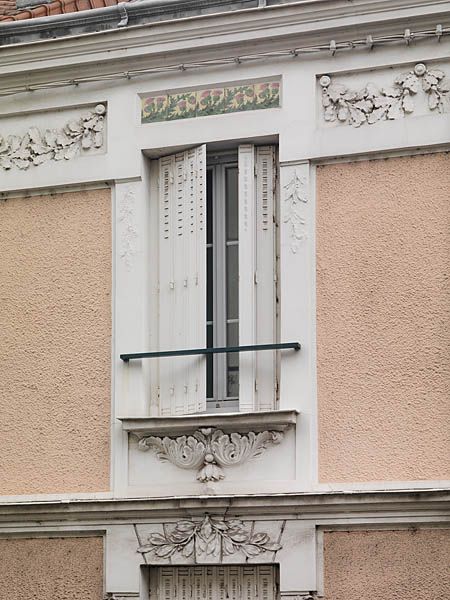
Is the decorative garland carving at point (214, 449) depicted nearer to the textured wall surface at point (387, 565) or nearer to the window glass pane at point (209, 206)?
the textured wall surface at point (387, 565)

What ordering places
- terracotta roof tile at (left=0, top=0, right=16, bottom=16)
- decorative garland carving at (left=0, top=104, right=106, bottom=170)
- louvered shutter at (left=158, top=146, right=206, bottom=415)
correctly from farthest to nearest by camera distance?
1. terracotta roof tile at (left=0, top=0, right=16, bottom=16)
2. decorative garland carving at (left=0, top=104, right=106, bottom=170)
3. louvered shutter at (left=158, top=146, right=206, bottom=415)

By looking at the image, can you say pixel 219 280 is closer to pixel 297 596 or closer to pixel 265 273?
→ pixel 265 273

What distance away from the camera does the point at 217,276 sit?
53.8 ft

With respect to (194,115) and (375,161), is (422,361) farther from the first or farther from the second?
(194,115)

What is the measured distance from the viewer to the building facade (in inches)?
602

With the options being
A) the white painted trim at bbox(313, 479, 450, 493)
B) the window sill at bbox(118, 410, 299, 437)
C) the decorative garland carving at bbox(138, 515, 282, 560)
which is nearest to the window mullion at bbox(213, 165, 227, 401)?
the window sill at bbox(118, 410, 299, 437)

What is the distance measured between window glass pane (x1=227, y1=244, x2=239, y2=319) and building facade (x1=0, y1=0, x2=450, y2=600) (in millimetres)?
21

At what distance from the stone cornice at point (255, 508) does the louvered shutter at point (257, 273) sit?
2.96 feet

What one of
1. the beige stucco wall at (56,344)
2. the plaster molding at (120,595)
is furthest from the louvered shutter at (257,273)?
the plaster molding at (120,595)

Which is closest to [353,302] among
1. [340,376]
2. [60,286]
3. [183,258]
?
[340,376]

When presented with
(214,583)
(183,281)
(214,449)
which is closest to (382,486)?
(214,449)

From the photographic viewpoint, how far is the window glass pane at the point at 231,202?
16.5m

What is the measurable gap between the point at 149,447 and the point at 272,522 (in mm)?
1361

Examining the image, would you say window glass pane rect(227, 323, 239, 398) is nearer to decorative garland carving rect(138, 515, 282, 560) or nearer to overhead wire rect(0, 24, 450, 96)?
decorative garland carving rect(138, 515, 282, 560)
